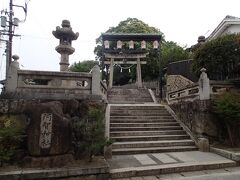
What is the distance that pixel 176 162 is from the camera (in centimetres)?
771

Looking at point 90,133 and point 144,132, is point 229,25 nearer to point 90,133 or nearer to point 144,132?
point 144,132

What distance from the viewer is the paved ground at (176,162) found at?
6805 mm

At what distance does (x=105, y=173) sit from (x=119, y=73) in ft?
96.3

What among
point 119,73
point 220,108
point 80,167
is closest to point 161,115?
point 220,108

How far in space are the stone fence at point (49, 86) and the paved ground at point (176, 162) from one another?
8.75 feet

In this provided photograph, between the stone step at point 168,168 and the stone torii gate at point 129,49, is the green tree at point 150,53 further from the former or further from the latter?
the stone step at point 168,168

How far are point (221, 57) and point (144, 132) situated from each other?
18.5 feet

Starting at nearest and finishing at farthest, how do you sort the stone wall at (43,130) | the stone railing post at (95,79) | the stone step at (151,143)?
the stone wall at (43,130) < the stone railing post at (95,79) < the stone step at (151,143)

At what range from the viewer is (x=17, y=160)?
7.05m

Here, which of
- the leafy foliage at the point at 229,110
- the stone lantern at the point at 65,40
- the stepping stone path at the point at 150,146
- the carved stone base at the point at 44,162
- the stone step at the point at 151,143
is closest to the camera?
the carved stone base at the point at 44,162

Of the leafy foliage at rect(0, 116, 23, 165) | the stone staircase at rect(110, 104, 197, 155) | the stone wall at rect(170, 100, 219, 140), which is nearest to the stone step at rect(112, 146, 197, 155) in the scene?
the stone staircase at rect(110, 104, 197, 155)

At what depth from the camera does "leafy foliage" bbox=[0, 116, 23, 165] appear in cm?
662

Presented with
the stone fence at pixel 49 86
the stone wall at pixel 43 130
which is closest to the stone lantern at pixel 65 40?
the stone fence at pixel 49 86

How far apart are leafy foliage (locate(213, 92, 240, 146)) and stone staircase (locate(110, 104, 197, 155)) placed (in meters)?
1.62
